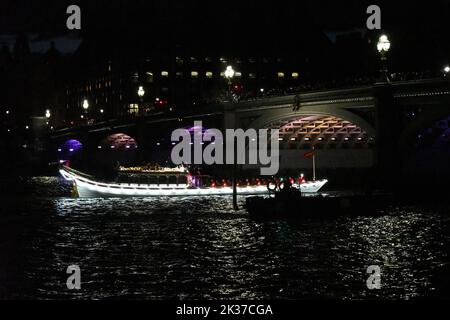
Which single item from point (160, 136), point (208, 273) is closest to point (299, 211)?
point (208, 273)

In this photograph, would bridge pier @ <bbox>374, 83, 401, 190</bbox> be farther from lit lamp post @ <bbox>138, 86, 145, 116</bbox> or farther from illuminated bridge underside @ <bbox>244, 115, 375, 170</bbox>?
lit lamp post @ <bbox>138, 86, 145, 116</bbox>

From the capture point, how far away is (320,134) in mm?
92625

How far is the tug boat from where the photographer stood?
6962 centimetres

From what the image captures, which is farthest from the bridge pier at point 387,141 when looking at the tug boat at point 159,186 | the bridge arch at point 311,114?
the tug boat at point 159,186

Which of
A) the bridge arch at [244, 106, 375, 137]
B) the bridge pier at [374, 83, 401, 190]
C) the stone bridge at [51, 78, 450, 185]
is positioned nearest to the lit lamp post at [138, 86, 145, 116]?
the stone bridge at [51, 78, 450, 185]

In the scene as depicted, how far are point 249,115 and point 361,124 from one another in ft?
68.7

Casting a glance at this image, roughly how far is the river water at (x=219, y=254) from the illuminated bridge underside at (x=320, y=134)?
3143cm

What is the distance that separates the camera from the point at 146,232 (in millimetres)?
44625

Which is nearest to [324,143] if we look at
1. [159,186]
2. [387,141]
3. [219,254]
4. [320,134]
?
[320,134]

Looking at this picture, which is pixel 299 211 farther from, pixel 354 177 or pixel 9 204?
pixel 354 177

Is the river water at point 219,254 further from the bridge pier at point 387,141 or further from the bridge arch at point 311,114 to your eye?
the bridge arch at point 311,114

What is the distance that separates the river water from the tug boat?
11.5 m

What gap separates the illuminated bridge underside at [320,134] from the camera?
8681cm

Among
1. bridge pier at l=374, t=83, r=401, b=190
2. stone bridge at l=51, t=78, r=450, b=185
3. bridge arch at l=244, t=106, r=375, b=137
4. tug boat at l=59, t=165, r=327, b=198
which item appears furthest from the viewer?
tug boat at l=59, t=165, r=327, b=198
